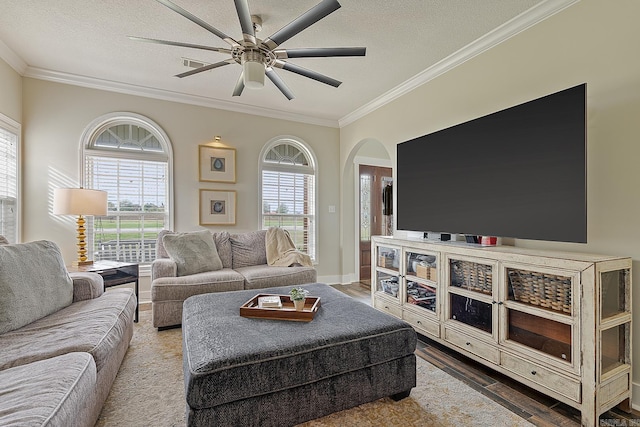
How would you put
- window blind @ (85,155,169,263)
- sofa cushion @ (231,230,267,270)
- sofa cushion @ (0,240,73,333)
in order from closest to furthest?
1. sofa cushion @ (0,240,73,333)
2. window blind @ (85,155,169,263)
3. sofa cushion @ (231,230,267,270)

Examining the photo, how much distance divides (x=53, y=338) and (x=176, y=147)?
293 cm

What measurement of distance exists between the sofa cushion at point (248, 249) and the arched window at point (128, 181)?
3.14ft

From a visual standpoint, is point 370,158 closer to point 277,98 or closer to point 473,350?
point 277,98

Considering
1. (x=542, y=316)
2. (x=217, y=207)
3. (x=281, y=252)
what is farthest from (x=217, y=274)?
(x=542, y=316)

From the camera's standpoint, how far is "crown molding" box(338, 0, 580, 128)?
2182mm

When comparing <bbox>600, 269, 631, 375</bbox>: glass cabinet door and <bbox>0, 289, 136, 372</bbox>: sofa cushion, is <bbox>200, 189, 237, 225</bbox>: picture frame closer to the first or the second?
<bbox>0, 289, 136, 372</bbox>: sofa cushion

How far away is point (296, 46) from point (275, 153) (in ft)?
6.76

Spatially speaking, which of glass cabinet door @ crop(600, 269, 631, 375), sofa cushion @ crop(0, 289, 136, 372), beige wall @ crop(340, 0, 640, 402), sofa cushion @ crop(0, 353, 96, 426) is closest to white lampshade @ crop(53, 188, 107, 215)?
sofa cushion @ crop(0, 289, 136, 372)

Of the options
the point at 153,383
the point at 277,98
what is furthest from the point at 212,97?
the point at 153,383

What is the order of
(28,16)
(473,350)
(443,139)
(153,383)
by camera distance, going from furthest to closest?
(443,139)
(28,16)
(473,350)
(153,383)

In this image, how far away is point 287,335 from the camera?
1646 millimetres

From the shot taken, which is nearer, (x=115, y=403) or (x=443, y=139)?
(x=115, y=403)

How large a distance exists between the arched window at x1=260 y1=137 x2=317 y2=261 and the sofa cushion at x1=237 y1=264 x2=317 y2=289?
1179mm

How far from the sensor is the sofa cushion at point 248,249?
3.87m
